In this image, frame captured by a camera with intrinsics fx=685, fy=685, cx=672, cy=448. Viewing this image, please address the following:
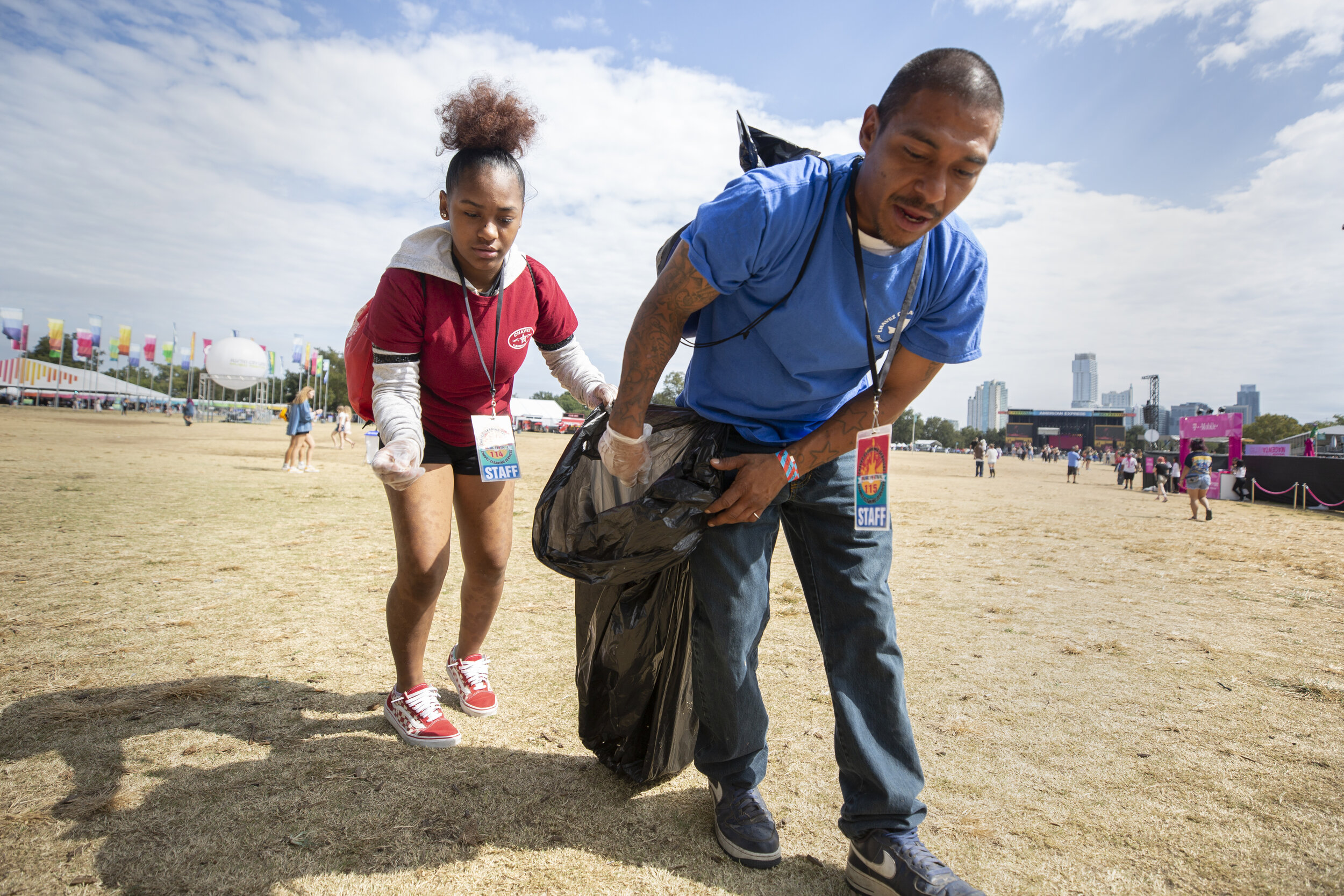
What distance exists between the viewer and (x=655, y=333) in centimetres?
164

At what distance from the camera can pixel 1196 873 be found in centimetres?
166

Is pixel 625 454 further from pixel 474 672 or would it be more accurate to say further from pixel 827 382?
pixel 474 672

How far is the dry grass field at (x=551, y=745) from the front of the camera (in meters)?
1.64

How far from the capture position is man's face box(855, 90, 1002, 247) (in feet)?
4.76

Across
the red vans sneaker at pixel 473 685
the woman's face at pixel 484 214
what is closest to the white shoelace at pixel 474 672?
the red vans sneaker at pixel 473 685

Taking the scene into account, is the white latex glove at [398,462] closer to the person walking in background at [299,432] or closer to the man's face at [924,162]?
the man's face at [924,162]

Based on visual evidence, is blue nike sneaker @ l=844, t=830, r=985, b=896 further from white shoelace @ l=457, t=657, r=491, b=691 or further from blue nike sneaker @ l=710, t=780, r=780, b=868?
white shoelace @ l=457, t=657, r=491, b=691

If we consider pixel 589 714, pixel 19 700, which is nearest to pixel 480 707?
pixel 589 714

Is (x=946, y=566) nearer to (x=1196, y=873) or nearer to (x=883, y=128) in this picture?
(x=1196, y=873)

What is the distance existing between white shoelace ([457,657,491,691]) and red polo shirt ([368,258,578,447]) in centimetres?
83

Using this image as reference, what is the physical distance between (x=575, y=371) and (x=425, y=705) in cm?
125

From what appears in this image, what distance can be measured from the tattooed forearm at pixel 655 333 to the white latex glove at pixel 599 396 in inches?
21.3

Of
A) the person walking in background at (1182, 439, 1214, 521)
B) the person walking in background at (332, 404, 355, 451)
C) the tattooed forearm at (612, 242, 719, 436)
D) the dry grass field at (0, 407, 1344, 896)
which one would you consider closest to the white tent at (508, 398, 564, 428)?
the person walking in background at (332, 404, 355, 451)

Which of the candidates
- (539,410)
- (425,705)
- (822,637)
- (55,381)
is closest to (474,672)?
(425,705)
